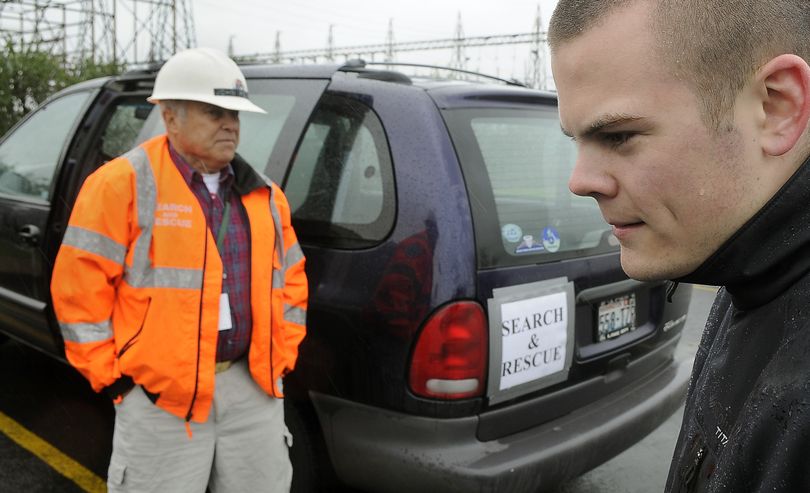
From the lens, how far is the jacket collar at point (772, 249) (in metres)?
0.75

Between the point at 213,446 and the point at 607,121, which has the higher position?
the point at 607,121

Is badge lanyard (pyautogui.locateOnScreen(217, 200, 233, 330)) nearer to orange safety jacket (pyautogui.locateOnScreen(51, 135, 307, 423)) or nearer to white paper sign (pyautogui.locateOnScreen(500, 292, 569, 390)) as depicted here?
orange safety jacket (pyautogui.locateOnScreen(51, 135, 307, 423))

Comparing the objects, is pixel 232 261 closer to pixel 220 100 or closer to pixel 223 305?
pixel 223 305

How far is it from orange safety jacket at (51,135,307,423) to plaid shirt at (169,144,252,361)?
6 centimetres

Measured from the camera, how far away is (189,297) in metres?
1.98

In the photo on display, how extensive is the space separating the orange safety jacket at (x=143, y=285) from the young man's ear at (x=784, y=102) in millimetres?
1630

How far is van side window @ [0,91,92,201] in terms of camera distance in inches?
139

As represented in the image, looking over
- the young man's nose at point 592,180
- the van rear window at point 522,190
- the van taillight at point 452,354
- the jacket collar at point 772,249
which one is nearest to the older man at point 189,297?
the van taillight at point 452,354

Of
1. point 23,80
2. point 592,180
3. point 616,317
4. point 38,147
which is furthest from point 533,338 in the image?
point 23,80

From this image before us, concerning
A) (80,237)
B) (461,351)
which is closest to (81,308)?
(80,237)

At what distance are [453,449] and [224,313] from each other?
88 centimetres

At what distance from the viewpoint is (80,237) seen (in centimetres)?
194

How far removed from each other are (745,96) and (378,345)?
1.58m

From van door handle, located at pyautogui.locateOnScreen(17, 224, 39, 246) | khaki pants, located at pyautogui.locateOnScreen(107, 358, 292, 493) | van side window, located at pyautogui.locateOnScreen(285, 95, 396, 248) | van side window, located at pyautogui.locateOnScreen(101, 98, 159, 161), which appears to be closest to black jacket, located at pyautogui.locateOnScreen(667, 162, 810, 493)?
van side window, located at pyautogui.locateOnScreen(285, 95, 396, 248)
